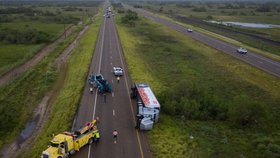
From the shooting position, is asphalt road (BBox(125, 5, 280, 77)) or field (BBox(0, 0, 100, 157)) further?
asphalt road (BBox(125, 5, 280, 77))

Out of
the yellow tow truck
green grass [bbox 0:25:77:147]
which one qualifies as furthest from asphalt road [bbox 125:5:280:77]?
the yellow tow truck

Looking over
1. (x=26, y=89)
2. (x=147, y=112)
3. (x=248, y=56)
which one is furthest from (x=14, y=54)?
(x=248, y=56)

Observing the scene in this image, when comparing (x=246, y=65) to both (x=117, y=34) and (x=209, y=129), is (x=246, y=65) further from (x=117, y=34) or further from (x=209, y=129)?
(x=117, y=34)

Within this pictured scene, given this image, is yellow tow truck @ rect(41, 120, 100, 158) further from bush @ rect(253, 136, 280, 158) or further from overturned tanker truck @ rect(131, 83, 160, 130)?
bush @ rect(253, 136, 280, 158)

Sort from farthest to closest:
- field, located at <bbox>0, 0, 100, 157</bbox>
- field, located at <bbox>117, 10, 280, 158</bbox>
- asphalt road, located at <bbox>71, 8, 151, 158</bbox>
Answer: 1. field, located at <bbox>0, 0, 100, 157</bbox>
2. field, located at <bbox>117, 10, 280, 158</bbox>
3. asphalt road, located at <bbox>71, 8, 151, 158</bbox>

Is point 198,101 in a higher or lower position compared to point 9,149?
higher

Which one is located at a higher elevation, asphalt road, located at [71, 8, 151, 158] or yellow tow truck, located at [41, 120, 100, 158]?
yellow tow truck, located at [41, 120, 100, 158]

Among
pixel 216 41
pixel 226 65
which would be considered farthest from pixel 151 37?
pixel 226 65
